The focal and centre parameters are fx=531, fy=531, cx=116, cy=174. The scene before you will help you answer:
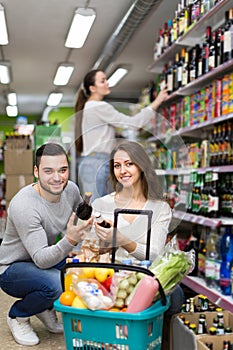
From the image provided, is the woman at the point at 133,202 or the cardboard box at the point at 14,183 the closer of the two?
the woman at the point at 133,202

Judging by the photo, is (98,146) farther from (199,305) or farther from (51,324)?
(51,324)

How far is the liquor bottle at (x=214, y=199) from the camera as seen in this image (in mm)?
3811

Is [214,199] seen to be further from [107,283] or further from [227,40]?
[107,283]

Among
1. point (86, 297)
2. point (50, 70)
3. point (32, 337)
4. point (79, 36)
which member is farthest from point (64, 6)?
point (86, 297)

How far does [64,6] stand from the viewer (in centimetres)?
609

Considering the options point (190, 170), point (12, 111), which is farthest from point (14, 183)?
point (12, 111)

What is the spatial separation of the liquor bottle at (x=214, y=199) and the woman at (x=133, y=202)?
166cm

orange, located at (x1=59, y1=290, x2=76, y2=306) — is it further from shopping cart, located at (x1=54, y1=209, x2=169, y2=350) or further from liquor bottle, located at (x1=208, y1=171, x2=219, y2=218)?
liquor bottle, located at (x1=208, y1=171, x2=219, y2=218)

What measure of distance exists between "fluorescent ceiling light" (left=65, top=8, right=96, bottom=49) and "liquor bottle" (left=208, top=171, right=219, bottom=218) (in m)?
2.63

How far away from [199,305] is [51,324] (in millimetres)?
839

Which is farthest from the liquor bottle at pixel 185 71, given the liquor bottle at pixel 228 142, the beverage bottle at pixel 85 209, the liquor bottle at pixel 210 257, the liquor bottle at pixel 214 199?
the beverage bottle at pixel 85 209

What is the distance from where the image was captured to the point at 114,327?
5.72 feet

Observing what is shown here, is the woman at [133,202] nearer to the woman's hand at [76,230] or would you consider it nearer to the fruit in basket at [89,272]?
the woman's hand at [76,230]

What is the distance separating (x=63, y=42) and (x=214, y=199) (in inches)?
183
